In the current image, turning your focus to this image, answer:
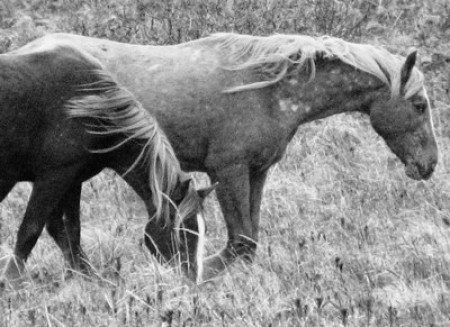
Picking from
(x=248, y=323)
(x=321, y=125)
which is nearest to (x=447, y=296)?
(x=248, y=323)

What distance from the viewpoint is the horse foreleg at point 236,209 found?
288 inches

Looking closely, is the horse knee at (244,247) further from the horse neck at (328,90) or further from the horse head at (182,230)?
the horse neck at (328,90)

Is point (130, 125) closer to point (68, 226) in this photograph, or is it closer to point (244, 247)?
point (68, 226)

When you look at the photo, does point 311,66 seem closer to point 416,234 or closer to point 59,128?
point 416,234

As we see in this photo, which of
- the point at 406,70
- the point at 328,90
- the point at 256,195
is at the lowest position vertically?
the point at 256,195

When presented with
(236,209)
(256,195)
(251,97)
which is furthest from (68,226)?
(251,97)

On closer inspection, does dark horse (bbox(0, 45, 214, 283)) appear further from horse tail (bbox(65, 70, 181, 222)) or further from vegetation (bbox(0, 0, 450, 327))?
vegetation (bbox(0, 0, 450, 327))

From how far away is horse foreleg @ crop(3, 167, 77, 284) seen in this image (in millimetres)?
6594

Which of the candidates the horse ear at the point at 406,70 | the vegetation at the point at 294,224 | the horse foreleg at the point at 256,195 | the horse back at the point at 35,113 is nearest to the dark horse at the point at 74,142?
the horse back at the point at 35,113

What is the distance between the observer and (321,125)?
10.1 meters

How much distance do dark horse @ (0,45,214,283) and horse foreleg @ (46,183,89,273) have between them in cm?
40

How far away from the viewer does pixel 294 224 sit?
798cm

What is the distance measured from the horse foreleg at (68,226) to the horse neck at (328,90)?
5.42 feet

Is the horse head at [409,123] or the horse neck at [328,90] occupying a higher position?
Result: the horse neck at [328,90]
